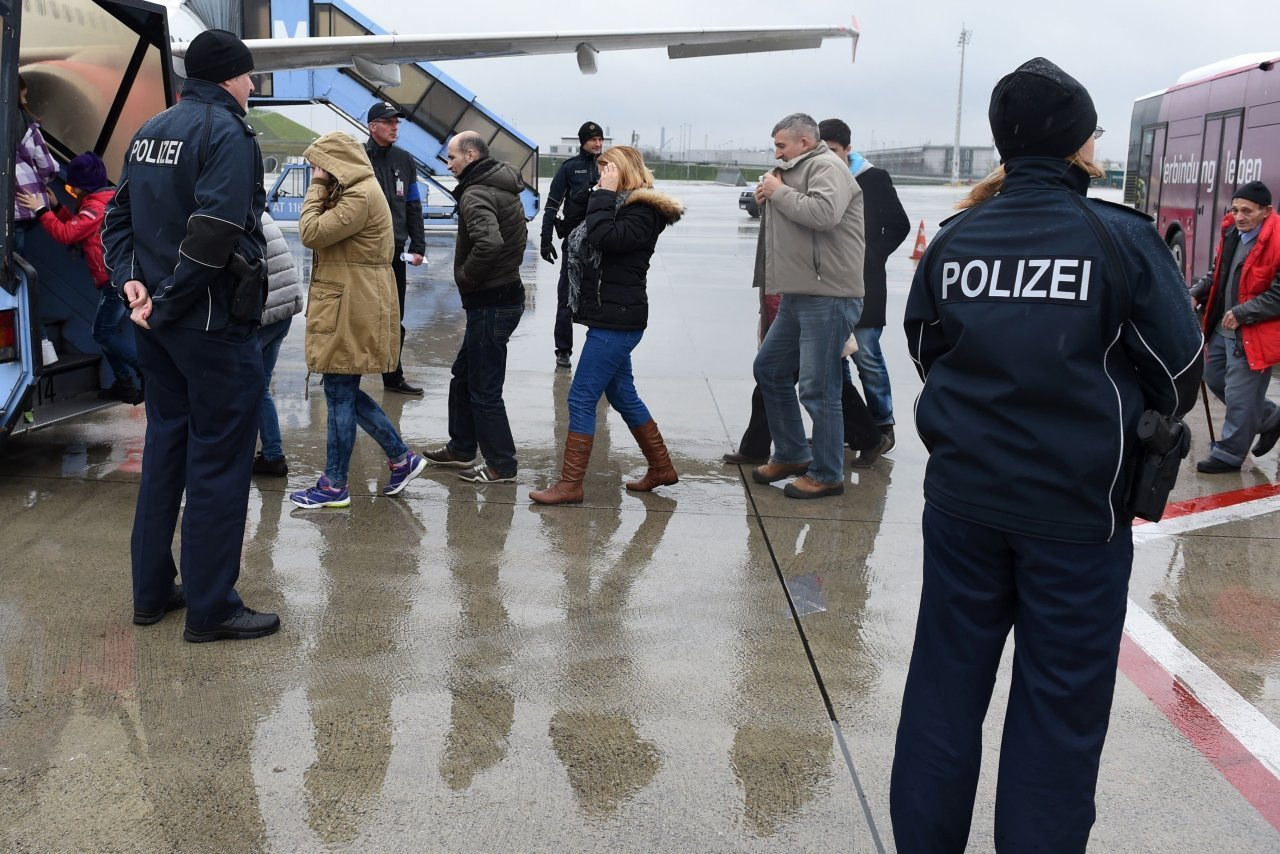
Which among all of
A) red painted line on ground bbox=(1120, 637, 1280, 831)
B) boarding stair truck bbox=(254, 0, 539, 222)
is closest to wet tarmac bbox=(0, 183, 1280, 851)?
red painted line on ground bbox=(1120, 637, 1280, 831)

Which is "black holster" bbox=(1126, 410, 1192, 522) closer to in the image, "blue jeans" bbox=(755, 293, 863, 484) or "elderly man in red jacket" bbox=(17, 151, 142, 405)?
"blue jeans" bbox=(755, 293, 863, 484)

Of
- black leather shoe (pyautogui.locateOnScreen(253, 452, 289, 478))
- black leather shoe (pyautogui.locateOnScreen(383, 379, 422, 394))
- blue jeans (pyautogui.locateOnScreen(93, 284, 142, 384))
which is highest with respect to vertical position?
blue jeans (pyautogui.locateOnScreen(93, 284, 142, 384))

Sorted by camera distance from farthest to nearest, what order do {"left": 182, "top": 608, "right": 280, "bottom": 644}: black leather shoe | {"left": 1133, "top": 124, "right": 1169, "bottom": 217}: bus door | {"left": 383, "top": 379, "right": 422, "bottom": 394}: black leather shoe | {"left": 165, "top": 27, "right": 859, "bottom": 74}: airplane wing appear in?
{"left": 1133, "top": 124, "right": 1169, "bottom": 217}: bus door < {"left": 165, "top": 27, "right": 859, "bottom": 74}: airplane wing < {"left": 383, "top": 379, "right": 422, "bottom": 394}: black leather shoe < {"left": 182, "top": 608, "right": 280, "bottom": 644}: black leather shoe

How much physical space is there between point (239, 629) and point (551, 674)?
44.8 inches

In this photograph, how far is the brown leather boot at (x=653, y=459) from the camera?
19.8 ft

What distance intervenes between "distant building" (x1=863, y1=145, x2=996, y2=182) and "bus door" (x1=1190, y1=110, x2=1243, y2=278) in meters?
82.2

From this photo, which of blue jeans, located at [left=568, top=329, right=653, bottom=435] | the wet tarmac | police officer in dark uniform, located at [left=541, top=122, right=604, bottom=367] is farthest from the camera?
police officer in dark uniform, located at [left=541, top=122, right=604, bottom=367]

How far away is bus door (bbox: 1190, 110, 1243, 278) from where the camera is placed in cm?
1338

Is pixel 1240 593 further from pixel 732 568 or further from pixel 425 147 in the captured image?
pixel 425 147

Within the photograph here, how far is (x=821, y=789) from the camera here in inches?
Answer: 126

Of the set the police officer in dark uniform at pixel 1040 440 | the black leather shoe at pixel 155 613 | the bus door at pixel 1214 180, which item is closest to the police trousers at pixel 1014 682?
the police officer in dark uniform at pixel 1040 440

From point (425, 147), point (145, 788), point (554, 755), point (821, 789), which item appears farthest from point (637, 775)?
point (425, 147)

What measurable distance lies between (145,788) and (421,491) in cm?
304

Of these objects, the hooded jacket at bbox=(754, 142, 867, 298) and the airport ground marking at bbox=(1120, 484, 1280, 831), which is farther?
the hooded jacket at bbox=(754, 142, 867, 298)
